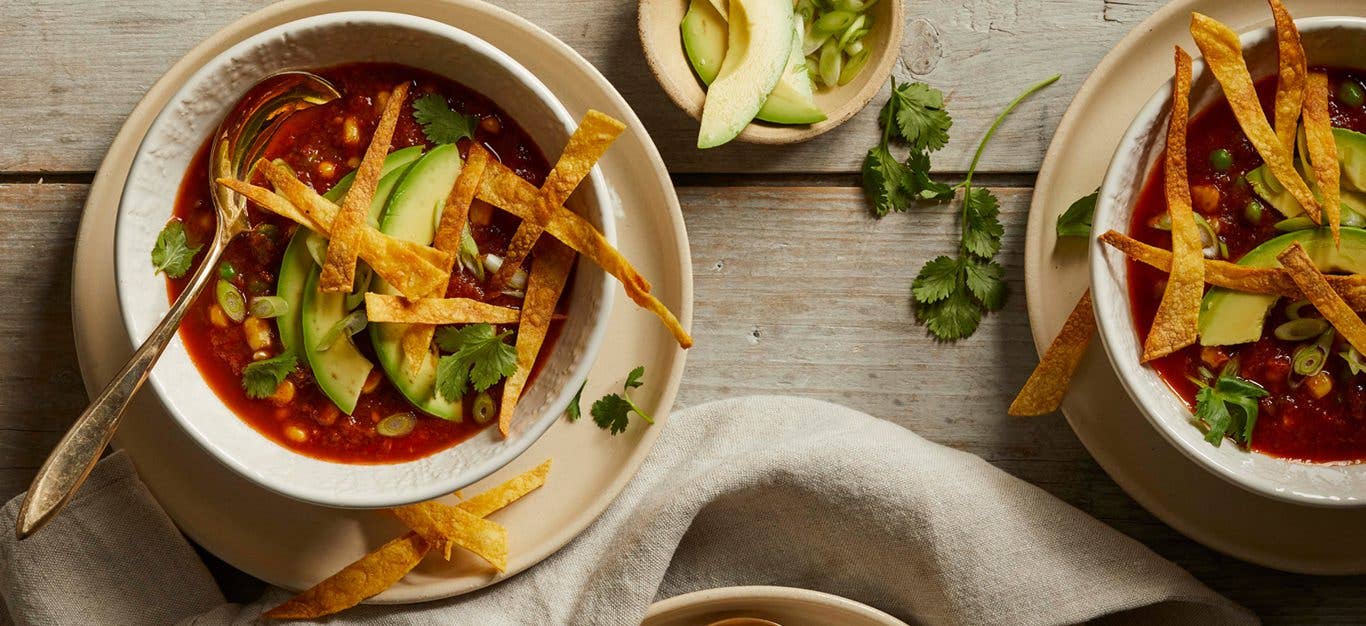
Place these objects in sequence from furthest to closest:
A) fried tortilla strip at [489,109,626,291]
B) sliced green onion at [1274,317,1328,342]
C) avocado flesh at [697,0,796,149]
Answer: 1. avocado flesh at [697,0,796,149]
2. sliced green onion at [1274,317,1328,342]
3. fried tortilla strip at [489,109,626,291]

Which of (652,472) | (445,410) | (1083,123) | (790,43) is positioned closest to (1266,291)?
(1083,123)

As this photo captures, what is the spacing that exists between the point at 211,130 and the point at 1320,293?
2.41 metres

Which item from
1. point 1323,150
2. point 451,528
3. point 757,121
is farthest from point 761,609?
point 1323,150

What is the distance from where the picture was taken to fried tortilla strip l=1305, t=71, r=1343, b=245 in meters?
2.39

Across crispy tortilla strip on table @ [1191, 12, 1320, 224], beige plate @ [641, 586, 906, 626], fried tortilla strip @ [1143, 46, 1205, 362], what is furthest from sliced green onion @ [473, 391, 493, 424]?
crispy tortilla strip on table @ [1191, 12, 1320, 224]

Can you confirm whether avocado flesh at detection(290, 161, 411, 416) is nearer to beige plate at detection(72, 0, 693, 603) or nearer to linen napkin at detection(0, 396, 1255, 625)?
beige plate at detection(72, 0, 693, 603)

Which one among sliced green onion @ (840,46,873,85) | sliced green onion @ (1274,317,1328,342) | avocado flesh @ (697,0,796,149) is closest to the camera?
sliced green onion @ (1274,317,1328,342)

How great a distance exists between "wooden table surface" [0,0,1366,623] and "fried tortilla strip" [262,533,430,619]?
0.82 metres

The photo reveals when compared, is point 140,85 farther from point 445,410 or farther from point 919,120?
point 919,120

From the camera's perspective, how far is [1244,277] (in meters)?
2.42

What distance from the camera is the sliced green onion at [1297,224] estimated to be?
8.10 ft

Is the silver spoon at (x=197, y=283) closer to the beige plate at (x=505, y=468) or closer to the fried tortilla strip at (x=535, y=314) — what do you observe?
the beige plate at (x=505, y=468)

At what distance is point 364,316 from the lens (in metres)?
2.37

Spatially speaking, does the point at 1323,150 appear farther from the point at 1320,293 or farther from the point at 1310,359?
the point at 1310,359
